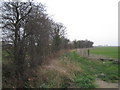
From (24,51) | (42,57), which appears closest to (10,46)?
(24,51)

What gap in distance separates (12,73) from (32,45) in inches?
99.4

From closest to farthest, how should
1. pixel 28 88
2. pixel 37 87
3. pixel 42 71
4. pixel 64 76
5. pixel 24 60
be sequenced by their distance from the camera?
pixel 37 87
pixel 28 88
pixel 64 76
pixel 42 71
pixel 24 60

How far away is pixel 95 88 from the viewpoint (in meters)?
7.23

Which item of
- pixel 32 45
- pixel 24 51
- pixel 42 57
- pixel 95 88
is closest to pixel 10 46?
pixel 24 51

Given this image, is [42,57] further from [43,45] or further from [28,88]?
[28,88]

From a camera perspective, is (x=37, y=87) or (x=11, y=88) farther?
(x=11, y=88)

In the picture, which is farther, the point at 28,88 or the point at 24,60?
the point at 24,60

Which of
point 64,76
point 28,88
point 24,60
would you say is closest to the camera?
point 28,88

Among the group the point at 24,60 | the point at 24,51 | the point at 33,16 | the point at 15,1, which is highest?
the point at 15,1

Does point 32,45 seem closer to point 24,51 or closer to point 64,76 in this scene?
point 24,51

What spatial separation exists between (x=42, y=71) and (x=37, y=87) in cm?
184

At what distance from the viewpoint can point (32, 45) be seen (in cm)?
1017

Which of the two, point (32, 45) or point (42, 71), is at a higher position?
point (32, 45)

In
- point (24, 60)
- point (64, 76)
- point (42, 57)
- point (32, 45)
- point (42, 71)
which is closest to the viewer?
point (64, 76)
